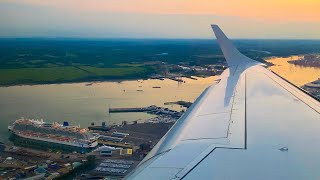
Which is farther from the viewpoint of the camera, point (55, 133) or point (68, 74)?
point (68, 74)

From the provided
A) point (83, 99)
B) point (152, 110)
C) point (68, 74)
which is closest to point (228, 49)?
point (152, 110)

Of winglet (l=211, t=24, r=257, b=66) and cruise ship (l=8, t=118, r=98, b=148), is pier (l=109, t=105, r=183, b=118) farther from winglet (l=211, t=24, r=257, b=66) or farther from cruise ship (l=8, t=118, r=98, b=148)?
winglet (l=211, t=24, r=257, b=66)

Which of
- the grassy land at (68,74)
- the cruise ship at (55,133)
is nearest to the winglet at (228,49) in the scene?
the cruise ship at (55,133)

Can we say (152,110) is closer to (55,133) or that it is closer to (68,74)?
(55,133)

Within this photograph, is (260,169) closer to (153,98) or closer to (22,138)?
(22,138)

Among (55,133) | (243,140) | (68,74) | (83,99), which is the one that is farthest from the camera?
(68,74)
